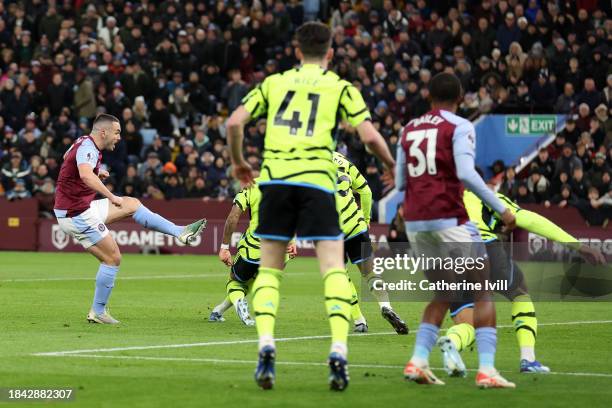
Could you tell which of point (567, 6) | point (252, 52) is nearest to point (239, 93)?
point (252, 52)

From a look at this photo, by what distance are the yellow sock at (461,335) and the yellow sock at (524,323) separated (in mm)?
441

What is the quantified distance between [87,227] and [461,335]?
635 cm

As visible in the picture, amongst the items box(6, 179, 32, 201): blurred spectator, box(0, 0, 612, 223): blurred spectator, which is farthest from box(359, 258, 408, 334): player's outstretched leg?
box(6, 179, 32, 201): blurred spectator

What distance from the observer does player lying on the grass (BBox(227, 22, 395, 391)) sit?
31.8 feet

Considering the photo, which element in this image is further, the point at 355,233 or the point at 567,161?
the point at 567,161

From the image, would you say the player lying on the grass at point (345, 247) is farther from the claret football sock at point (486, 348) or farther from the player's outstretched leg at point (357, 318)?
the claret football sock at point (486, 348)

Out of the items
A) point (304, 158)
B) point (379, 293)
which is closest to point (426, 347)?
point (304, 158)

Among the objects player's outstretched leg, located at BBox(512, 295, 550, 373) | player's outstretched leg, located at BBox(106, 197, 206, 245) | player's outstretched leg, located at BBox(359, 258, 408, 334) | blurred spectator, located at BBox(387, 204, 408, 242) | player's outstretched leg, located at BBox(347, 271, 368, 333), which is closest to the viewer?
player's outstretched leg, located at BBox(512, 295, 550, 373)

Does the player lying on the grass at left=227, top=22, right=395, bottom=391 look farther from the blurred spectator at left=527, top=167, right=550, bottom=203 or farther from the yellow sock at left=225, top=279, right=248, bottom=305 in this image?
the blurred spectator at left=527, top=167, right=550, bottom=203

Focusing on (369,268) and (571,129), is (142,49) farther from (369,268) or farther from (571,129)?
(369,268)

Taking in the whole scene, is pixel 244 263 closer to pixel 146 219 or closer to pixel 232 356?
pixel 146 219

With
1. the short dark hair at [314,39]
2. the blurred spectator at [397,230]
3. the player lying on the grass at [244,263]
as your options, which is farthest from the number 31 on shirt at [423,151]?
the blurred spectator at [397,230]

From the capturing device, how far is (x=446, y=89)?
9.90 m

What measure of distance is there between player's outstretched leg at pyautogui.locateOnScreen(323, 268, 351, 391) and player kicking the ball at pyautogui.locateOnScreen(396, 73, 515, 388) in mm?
677
